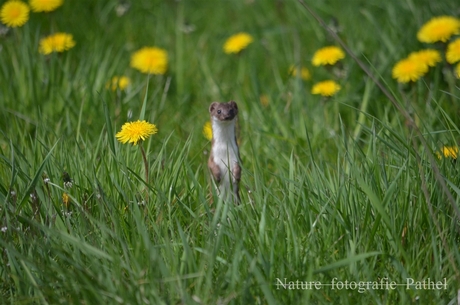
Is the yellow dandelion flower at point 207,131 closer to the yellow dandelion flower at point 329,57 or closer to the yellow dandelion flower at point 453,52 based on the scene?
the yellow dandelion flower at point 329,57

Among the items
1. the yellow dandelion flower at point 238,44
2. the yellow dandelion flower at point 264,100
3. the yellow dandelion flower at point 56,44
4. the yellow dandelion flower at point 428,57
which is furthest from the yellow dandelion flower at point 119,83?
the yellow dandelion flower at point 428,57

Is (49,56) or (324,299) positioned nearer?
(324,299)

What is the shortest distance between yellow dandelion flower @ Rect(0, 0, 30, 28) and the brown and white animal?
84.7 inches

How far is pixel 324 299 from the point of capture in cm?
242

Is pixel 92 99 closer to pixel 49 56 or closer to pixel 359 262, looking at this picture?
pixel 49 56

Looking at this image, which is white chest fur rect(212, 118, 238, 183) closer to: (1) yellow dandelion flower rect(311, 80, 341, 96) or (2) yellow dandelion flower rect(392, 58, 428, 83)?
(1) yellow dandelion flower rect(311, 80, 341, 96)

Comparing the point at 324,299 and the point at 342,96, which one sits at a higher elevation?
the point at 342,96

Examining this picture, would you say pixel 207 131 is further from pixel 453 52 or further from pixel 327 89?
pixel 453 52

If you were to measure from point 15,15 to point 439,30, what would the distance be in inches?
124

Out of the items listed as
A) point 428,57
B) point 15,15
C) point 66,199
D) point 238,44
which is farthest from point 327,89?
point 15,15

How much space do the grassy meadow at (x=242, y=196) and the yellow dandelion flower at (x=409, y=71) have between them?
0.40 ft

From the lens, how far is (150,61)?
512cm

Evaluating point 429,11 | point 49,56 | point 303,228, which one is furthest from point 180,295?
point 429,11

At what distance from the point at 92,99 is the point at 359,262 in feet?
7.76
